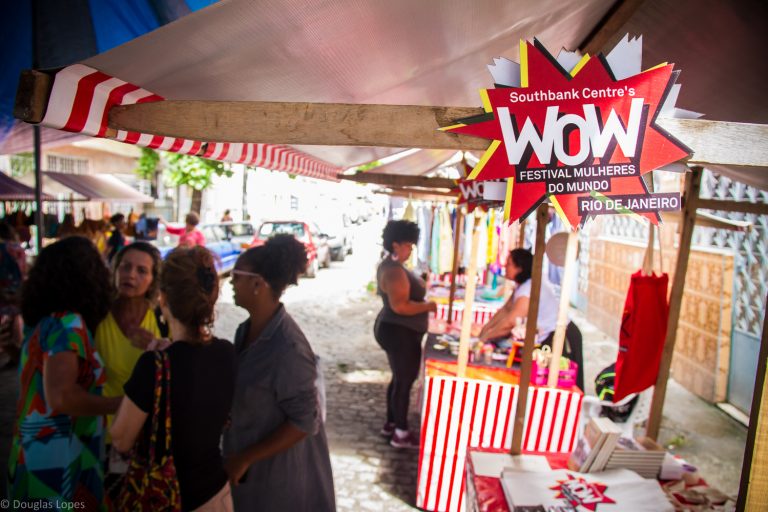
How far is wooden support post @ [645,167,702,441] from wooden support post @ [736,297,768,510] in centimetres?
189

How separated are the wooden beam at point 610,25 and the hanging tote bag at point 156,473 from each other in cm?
278

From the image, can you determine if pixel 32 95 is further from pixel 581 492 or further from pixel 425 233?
pixel 425 233

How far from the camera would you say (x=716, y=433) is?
5.59m

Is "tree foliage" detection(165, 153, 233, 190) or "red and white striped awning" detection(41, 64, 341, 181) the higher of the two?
"tree foliage" detection(165, 153, 233, 190)

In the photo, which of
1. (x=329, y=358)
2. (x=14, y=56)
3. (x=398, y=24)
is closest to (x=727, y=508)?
(x=398, y=24)

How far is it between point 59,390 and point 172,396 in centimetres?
74

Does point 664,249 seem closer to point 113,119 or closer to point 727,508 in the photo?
point 727,508

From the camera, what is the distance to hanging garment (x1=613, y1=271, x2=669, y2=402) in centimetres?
351

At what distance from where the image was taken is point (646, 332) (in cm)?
351

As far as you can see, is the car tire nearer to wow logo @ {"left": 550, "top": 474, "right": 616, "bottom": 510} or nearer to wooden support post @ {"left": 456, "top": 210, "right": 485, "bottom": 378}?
wooden support post @ {"left": 456, "top": 210, "right": 485, "bottom": 378}

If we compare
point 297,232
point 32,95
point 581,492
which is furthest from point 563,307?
point 297,232

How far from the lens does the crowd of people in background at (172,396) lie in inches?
72.8

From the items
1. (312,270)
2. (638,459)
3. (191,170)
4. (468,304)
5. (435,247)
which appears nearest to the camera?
(638,459)

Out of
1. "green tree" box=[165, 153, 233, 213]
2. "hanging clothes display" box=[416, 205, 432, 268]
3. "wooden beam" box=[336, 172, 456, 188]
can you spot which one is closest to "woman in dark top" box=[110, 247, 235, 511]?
"wooden beam" box=[336, 172, 456, 188]
